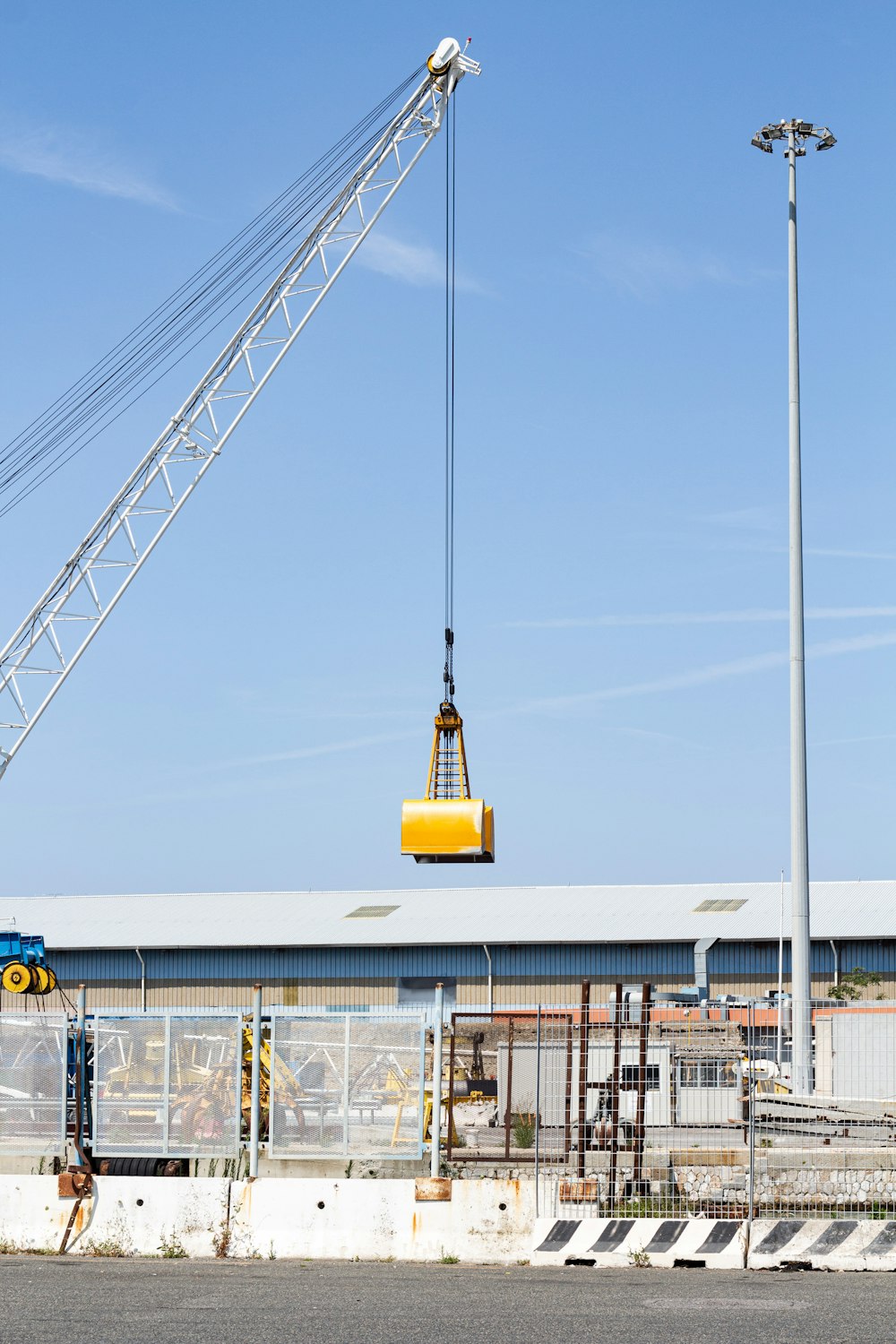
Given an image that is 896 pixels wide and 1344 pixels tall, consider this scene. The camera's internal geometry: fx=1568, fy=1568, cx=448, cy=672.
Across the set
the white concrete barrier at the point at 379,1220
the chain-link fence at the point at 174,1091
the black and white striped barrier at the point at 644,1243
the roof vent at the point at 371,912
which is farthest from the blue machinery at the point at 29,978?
the roof vent at the point at 371,912

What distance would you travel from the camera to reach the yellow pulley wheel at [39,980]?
29875 mm

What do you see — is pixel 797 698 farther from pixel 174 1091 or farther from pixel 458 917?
pixel 458 917

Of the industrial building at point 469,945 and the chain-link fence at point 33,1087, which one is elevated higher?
the industrial building at point 469,945

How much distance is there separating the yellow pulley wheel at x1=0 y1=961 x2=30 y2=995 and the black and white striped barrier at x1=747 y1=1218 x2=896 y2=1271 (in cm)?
1902

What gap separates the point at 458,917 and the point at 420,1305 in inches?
1811

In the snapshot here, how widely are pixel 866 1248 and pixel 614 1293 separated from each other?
262cm

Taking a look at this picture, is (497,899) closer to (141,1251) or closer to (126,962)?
(126,962)

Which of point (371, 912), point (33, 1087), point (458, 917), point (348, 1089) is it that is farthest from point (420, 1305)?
point (371, 912)

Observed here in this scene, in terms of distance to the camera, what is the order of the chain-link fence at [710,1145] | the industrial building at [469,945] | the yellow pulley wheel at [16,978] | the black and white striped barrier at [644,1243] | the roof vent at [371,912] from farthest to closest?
the roof vent at [371,912] < the industrial building at [469,945] < the yellow pulley wheel at [16,978] < the chain-link fence at [710,1145] < the black and white striped barrier at [644,1243]

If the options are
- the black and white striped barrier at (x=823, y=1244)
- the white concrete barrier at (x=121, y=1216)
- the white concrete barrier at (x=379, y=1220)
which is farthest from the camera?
the white concrete barrier at (x=121, y=1216)

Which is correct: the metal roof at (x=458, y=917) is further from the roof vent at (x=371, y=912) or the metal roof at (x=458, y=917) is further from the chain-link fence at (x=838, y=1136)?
the chain-link fence at (x=838, y=1136)

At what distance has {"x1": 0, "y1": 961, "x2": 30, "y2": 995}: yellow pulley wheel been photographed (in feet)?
97.4

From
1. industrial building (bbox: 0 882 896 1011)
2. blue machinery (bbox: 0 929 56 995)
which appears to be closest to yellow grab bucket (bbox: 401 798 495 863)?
blue machinery (bbox: 0 929 56 995)

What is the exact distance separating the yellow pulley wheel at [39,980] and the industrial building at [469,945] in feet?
78.8
